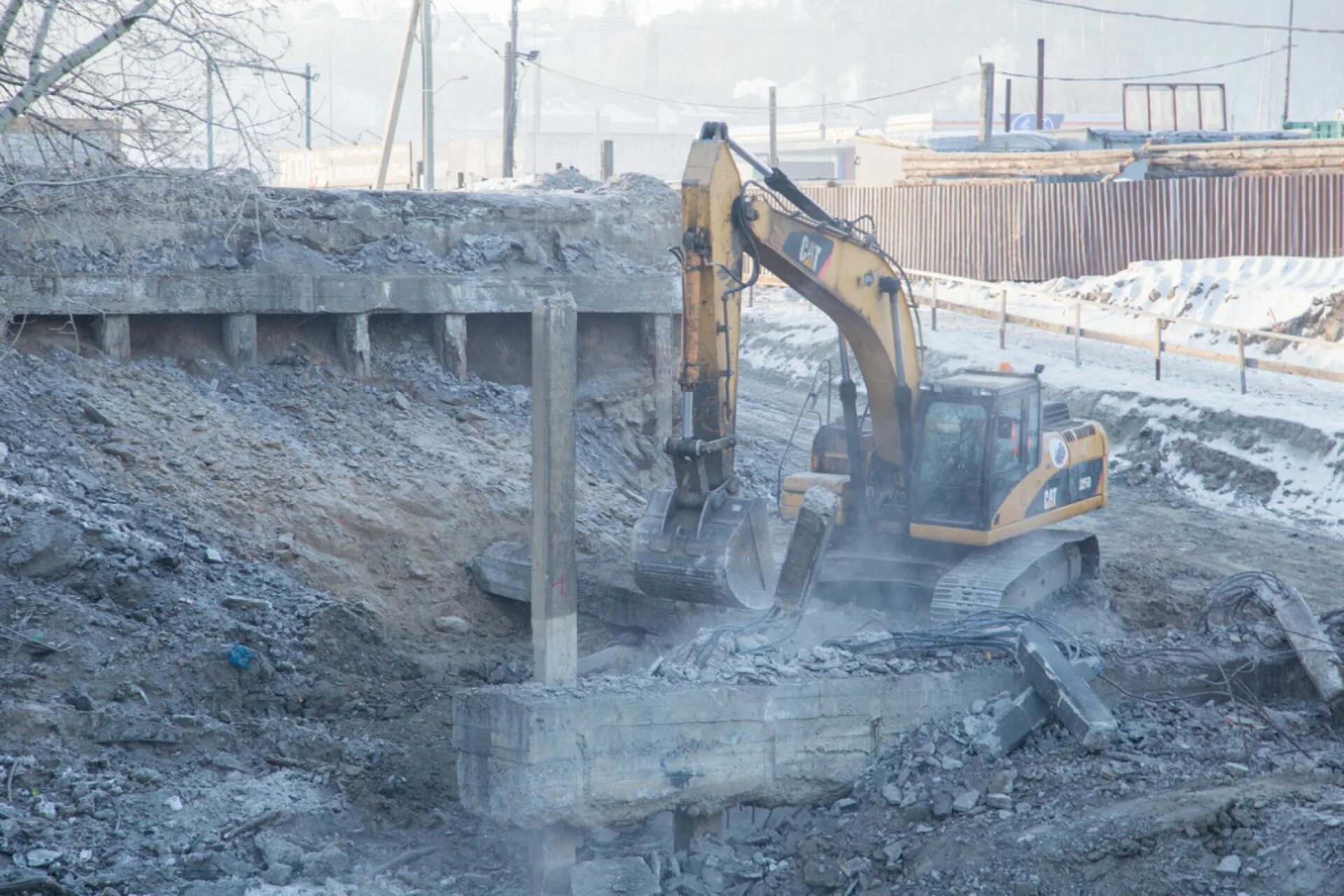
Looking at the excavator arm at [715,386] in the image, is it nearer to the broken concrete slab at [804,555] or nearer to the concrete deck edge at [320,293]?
the broken concrete slab at [804,555]

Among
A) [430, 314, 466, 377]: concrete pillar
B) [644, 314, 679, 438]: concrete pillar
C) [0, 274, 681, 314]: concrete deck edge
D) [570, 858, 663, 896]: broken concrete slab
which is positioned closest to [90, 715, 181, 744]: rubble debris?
[570, 858, 663, 896]: broken concrete slab

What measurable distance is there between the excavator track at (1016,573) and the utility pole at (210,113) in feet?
18.8

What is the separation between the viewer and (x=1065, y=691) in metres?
7.76

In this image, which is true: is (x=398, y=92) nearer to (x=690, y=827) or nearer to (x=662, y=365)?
(x=662, y=365)

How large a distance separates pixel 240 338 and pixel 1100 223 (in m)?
19.1

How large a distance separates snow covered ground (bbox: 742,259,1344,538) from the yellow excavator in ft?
16.5

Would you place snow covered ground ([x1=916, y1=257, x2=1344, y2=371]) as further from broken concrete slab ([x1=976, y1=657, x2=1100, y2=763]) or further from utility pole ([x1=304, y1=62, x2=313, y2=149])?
broken concrete slab ([x1=976, y1=657, x2=1100, y2=763])

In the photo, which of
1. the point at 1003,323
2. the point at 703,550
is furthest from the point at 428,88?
the point at 703,550

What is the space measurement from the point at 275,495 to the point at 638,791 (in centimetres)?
523

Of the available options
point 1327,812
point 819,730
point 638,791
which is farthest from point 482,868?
point 1327,812

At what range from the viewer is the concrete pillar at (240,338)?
12578 mm

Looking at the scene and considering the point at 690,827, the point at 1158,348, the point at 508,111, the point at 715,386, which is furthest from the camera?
the point at 508,111

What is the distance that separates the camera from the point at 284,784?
7.99 metres

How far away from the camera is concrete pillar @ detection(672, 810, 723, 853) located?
24.4ft
